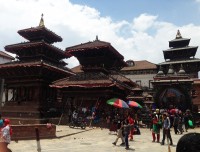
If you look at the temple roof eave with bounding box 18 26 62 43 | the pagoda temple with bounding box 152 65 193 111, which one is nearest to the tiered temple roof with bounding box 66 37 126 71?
the temple roof eave with bounding box 18 26 62 43

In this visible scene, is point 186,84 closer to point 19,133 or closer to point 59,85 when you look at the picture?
point 59,85

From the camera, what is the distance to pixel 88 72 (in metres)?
28.5

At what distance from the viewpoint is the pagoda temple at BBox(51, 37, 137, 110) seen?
2573 cm

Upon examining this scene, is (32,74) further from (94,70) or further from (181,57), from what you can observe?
(181,57)

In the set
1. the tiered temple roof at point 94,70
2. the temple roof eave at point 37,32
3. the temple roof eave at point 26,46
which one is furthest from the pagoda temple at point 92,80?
the temple roof eave at point 37,32

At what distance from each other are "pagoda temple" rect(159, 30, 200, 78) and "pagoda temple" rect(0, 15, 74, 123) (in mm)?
A: 29434

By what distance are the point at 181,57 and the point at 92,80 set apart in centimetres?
3599

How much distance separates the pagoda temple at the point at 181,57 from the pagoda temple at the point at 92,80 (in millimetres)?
28125

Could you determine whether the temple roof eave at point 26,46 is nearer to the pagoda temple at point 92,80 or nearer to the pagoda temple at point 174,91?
the pagoda temple at point 92,80

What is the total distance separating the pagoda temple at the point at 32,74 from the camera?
28.7 metres

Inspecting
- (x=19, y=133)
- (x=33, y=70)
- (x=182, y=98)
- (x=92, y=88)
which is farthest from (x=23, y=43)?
(x=182, y=98)

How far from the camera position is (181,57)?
2247 inches

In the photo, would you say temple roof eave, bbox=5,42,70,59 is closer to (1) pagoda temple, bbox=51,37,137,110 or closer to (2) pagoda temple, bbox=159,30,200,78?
(1) pagoda temple, bbox=51,37,137,110

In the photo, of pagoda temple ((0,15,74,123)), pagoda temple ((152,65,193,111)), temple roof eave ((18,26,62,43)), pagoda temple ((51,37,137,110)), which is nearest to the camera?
pagoda temple ((51,37,137,110))
